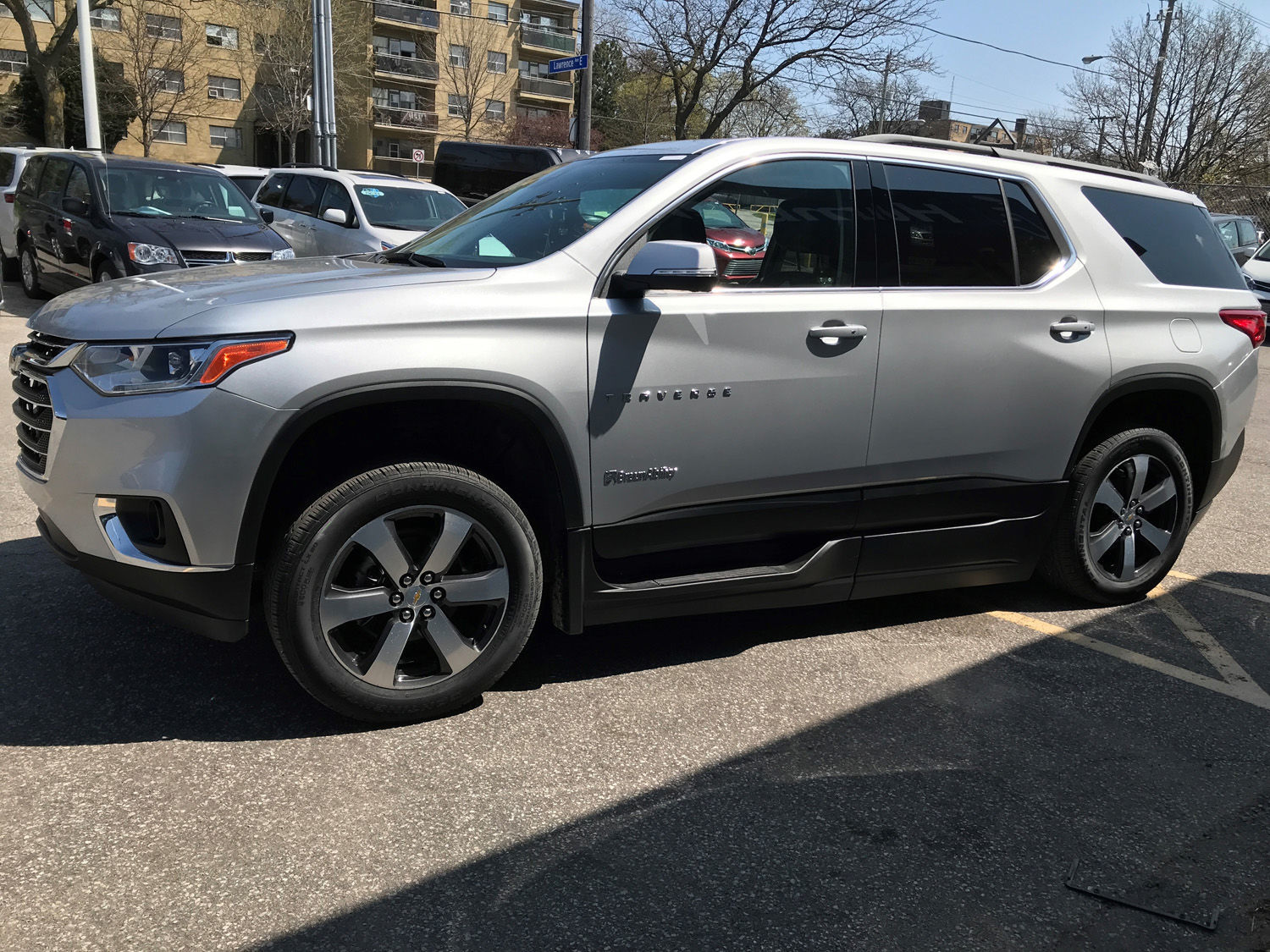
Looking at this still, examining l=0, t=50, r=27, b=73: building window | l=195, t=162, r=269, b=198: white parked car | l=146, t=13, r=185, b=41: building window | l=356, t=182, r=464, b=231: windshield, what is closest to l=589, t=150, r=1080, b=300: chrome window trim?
l=356, t=182, r=464, b=231: windshield

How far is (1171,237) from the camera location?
4.84 m

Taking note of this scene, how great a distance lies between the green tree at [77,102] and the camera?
46250 mm

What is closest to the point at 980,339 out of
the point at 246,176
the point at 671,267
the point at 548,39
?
the point at 671,267

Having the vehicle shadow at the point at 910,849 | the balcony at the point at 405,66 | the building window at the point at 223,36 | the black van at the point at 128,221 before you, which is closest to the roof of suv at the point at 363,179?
the black van at the point at 128,221

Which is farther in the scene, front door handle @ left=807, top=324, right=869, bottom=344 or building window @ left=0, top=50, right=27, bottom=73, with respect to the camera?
building window @ left=0, top=50, right=27, bottom=73

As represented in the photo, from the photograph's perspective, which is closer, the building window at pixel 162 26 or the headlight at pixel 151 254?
the headlight at pixel 151 254

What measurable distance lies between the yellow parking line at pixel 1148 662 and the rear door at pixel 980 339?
0.66m

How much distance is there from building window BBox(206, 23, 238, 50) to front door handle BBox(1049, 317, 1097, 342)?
56.7m

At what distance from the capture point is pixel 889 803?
3.12 m

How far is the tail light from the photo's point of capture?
4.87 meters

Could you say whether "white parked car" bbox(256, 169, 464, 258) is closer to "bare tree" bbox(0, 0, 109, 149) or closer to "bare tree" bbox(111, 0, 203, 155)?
"bare tree" bbox(0, 0, 109, 149)

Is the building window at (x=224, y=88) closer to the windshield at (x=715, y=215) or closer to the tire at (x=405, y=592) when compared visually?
the windshield at (x=715, y=215)

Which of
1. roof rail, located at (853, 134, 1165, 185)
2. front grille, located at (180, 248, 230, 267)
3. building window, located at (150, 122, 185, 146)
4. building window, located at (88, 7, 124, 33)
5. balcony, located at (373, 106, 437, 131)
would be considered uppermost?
building window, located at (88, 7, 124, 33)

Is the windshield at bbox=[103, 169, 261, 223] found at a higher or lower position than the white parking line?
higher
